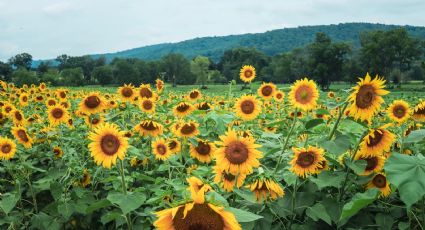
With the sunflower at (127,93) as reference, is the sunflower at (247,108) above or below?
below

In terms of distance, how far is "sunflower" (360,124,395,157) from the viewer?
296 centimetres

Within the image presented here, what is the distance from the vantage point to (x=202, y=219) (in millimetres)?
1875

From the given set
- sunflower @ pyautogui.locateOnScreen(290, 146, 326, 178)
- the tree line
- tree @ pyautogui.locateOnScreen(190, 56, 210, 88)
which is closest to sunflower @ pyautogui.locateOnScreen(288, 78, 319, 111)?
sunflower @ pyautogui.locateOnScreen(290, 146, 326, 178)

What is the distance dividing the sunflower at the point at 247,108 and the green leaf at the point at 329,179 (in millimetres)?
2633

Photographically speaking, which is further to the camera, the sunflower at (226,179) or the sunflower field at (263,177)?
the sunflower at (226,179)

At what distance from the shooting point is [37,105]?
34.8 feet

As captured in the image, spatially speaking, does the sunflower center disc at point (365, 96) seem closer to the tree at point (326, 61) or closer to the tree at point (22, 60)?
the tree at point (22, 60)

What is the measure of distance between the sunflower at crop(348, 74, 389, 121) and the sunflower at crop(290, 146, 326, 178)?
43cm

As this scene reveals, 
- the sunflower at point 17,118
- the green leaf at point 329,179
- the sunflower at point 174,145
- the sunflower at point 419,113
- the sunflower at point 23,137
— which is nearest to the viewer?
the green leaf at point 329,179

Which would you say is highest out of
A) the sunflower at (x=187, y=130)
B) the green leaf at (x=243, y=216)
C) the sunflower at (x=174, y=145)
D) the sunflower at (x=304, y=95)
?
the sunflower at (x=304, y=95)

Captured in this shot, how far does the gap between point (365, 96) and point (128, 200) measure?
194 cm

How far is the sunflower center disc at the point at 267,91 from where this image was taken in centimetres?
698

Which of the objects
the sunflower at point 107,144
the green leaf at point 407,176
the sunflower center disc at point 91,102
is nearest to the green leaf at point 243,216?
the green leaf at point 407,176

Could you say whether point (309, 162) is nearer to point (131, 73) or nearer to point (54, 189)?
point (54, 189)
